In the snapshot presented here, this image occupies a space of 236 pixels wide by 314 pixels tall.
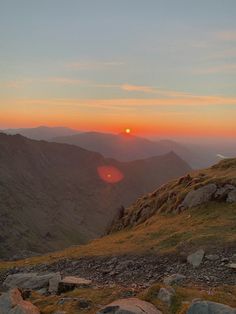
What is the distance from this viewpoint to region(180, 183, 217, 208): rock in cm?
3644

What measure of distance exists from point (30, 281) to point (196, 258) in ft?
33.7

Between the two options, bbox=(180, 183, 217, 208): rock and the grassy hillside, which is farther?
bbox=(180, 183, 217, 208): rock

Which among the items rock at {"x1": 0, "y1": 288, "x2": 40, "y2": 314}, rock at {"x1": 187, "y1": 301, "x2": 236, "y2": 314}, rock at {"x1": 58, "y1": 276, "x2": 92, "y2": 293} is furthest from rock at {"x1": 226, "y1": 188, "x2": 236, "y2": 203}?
rock at {"x1": 0, "y1": 288, "x2": 40, "y2": 314}

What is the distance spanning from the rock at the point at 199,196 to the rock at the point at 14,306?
21.9 meters

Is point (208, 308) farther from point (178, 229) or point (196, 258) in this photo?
point (178, 229)

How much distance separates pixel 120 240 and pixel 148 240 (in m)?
4.17

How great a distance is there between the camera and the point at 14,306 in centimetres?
1697

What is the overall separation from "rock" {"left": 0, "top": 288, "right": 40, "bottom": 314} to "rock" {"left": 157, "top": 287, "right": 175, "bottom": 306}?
4992 millimetres

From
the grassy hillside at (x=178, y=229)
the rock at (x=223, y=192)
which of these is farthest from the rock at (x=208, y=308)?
the rock at (x=223, y=192)

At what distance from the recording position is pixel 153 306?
15.7m

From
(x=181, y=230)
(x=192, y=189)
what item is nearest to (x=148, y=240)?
(x=181, y=230)

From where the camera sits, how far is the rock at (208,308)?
14.0 m

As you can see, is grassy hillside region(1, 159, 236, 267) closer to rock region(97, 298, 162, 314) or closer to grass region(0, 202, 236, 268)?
grass region(0, 202, 236, 268)

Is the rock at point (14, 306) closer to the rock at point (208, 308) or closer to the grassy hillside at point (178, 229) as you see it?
the rock at point (208, 308)
